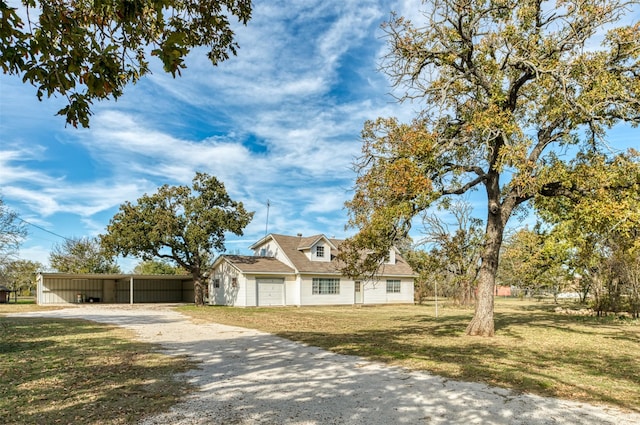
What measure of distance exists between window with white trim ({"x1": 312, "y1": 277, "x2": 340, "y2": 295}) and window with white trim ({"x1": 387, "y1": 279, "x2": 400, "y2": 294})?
497 centimetres

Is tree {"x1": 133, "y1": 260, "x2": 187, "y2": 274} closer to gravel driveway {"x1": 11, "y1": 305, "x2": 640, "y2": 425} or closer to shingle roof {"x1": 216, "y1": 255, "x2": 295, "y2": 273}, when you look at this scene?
shingle roof {"x1": 216, "y1": 255, "x2": 295, "y2": 273}

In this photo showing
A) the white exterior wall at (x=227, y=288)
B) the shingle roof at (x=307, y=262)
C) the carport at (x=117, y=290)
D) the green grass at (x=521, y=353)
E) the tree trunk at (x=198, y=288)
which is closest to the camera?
the green grass at (x=521, y=353)

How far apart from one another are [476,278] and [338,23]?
8.49m

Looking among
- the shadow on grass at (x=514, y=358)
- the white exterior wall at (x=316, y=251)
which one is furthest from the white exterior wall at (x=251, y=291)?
the shadow on grass at (x=514, y=358)

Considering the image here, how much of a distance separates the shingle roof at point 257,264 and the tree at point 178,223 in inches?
67.6

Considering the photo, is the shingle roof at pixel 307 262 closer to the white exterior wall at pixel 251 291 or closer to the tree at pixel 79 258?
the white exterior wall at pixel 251 291

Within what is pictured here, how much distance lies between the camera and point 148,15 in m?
5.44

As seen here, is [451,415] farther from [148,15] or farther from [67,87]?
[148,15]

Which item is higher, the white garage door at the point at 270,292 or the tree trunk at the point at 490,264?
the tree trunk at the point at 490,264

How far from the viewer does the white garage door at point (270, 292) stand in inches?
1142

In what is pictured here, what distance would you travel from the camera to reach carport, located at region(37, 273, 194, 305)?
36.8 metres

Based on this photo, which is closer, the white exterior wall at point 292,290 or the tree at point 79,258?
the white exterior wall at point 292,290

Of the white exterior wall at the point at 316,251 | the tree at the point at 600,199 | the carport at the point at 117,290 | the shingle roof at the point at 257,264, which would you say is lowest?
the carport at the point at 117,290

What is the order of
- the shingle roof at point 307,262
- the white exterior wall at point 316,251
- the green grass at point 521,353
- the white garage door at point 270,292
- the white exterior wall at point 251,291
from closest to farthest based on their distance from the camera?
1. the green grass at point 521,353
2. the white exterior wall at point 251,291
3. the white garage door at point 270,292
4. the shingle roof at point 307,262
5. the white exterior wall at point 316,251
